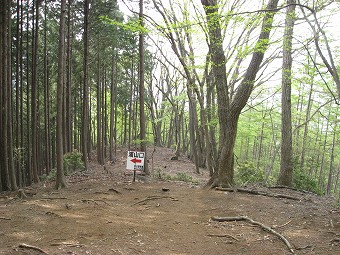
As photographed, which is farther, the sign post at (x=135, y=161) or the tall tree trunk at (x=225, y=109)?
the sign post at (x=135, y=161)

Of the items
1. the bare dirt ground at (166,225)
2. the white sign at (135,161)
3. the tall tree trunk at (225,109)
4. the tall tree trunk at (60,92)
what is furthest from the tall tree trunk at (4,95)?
the tall tree trunk at (225,109)

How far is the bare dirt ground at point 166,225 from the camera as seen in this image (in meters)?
4.75

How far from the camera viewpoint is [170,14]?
557 inches

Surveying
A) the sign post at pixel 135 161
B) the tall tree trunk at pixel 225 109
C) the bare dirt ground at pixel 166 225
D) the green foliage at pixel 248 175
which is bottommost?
the green foliage at pixel 248 175

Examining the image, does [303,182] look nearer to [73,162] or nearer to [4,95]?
[73,162]

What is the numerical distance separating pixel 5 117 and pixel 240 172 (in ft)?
34.3

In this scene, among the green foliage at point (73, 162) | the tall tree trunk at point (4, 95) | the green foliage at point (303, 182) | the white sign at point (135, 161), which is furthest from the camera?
the green foliage at point (73, 162)

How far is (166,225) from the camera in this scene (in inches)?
243

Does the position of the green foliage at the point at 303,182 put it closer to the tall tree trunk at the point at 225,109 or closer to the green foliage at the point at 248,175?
the green foliage at the point at 248,175

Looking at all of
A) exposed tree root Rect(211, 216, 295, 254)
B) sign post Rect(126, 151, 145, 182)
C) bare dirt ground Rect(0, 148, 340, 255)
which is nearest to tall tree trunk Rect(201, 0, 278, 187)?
bare dirt ground Rect(0, 148, 340, 255)

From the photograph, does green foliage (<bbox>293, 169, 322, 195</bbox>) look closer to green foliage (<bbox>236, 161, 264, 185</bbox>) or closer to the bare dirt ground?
green foliage (<bbox>236, 161, 264, 185</bbox>)

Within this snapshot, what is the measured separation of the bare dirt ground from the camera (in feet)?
15.6

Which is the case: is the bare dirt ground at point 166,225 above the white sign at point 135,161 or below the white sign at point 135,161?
below

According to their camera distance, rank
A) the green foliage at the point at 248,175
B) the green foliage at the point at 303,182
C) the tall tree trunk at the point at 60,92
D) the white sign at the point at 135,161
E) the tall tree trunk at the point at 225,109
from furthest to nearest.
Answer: the green foliage at the point at 248,175
the green foliage at the point at 303,182
the white sign at the point at 135,161
the tall tree trunk at the point at 60,92
the tall tree trunk at the point at 225,109
